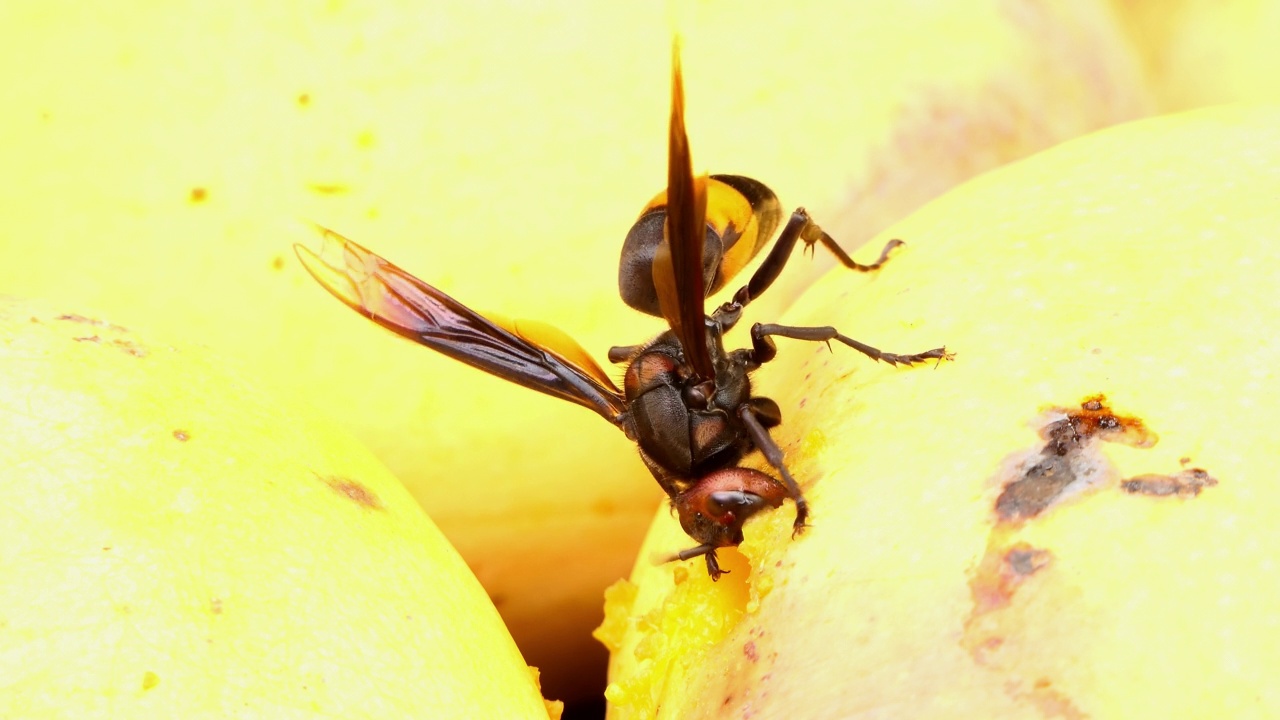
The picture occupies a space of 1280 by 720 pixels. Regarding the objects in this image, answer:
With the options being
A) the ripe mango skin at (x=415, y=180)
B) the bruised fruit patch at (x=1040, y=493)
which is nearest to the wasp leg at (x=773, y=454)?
the bruised fruit patch at (x=1040, y=493)

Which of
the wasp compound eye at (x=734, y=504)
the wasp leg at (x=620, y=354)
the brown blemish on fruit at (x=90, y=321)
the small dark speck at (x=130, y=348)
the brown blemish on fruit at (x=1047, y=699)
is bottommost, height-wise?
the wasp leg at (x=620, y=354)

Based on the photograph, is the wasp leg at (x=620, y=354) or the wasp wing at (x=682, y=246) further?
the wasp leg at (x=620, y=354)

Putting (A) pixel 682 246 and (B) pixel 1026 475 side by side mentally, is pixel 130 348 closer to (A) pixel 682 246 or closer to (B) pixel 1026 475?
(A) pixel 682 246

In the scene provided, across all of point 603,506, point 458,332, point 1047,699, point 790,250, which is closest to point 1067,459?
point 1047,699

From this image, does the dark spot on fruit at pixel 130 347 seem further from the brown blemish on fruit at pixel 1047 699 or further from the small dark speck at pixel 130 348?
the brown blemish on fruit at pixel 1047 699

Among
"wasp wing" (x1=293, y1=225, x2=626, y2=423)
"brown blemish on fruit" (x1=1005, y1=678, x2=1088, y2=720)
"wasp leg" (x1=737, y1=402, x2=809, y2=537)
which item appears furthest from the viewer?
"wasp wing" (x1=293, y1=225, x2=626, y2=423)

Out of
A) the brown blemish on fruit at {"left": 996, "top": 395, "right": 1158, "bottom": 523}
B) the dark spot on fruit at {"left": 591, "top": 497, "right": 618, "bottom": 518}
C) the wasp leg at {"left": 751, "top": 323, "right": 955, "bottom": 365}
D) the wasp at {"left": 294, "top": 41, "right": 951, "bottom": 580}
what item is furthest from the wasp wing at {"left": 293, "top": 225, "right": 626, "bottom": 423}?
the brown blemish on fruit at {"left": 996, "top": 395, "right": 1158, "bottom": 523}

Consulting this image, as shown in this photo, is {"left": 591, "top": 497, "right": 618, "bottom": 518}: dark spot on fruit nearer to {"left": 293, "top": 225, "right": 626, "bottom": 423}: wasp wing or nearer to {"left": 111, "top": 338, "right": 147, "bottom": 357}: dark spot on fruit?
{"left": 293, "top": 225, "right": 626, "bottom": 423}: wasp wing

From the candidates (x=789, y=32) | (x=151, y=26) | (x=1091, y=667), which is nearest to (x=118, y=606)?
(x=1091, y=667)
